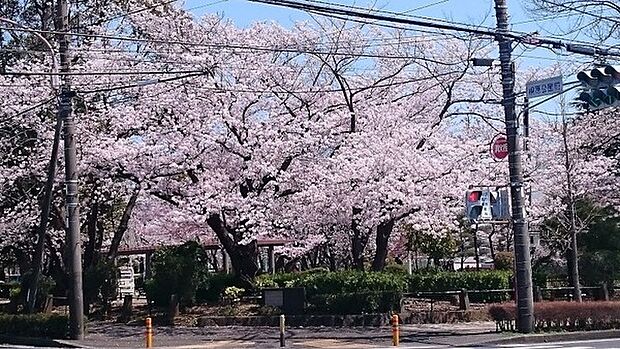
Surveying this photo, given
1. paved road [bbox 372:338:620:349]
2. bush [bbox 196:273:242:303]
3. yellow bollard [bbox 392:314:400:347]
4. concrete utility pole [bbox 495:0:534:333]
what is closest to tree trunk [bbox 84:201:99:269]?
bush [bbox 196:273:242:303]

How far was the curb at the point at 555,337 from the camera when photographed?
909 inches

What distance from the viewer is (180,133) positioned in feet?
104

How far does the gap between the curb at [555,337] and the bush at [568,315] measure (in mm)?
625

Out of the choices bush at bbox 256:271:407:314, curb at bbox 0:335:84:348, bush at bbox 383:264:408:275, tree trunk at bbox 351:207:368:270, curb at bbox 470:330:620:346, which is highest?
tree trunk at bbox 351:207:368:270

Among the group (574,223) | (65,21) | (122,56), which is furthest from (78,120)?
(574,223)

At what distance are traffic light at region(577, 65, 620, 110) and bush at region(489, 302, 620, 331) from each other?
6.87 m

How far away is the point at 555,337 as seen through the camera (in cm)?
2350

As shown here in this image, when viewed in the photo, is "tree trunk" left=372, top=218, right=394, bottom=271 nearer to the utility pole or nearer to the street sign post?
the street sign post

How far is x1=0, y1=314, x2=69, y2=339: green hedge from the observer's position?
2698cm

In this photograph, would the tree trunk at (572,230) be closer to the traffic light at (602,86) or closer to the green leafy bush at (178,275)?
the traffic light at (602,86)

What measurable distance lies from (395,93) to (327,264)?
23.9m

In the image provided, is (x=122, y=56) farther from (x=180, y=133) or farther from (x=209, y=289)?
(x=209, y=289)

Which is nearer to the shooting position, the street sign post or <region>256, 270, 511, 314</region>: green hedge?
Answer: the street sign post

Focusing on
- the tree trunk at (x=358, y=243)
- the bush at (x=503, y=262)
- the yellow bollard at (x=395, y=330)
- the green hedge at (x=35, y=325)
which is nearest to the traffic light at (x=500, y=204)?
the yellow bollard at (x=395, y=330)
